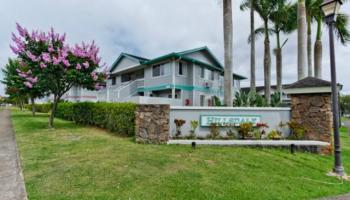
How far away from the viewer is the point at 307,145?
22.7ft

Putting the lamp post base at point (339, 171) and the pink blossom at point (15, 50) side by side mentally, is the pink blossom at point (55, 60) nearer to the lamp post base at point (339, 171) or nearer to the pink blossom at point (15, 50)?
the pink blossom at point (15, 50)

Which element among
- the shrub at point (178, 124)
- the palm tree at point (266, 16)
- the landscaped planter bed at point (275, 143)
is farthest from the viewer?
the palm tree at point (266, 16)

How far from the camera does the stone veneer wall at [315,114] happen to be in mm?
6969

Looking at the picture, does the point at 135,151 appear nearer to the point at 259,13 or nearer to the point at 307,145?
the point at 307,145

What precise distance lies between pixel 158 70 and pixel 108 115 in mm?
9629

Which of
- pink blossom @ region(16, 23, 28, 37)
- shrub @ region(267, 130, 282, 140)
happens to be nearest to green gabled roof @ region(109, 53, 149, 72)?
pink blossom @ region(16, 23, 28, 37)

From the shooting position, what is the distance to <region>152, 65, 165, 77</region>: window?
1907 cm

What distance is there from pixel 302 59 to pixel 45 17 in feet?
54.9

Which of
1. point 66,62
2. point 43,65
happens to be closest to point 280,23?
point 66,62

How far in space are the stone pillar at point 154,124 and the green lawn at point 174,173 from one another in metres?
0.64

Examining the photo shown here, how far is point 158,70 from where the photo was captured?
19.6 m

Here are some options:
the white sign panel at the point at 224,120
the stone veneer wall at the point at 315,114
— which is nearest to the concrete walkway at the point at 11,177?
the white sign panel at the point at 224,120

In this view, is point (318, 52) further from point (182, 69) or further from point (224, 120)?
point (224, 120)

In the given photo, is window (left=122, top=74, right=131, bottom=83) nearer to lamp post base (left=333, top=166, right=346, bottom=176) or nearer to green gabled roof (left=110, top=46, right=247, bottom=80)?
green gabled roof (left=110, top=46, right=247, bottom=80)
